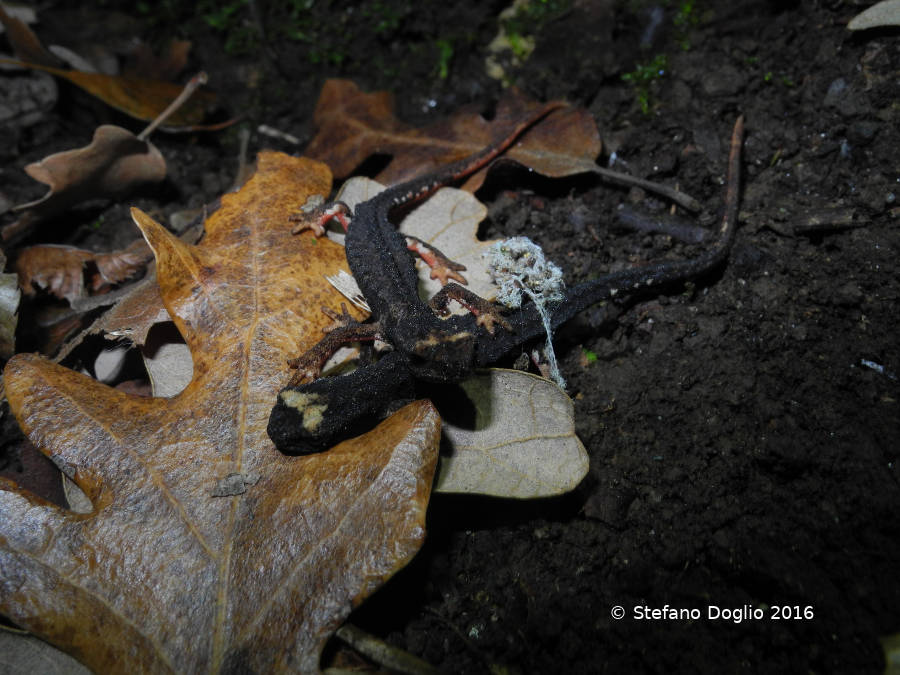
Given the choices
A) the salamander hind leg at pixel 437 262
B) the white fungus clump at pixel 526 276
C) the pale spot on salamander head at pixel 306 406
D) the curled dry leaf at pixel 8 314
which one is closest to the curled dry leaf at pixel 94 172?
the curled dry leaf at pixel 8 314

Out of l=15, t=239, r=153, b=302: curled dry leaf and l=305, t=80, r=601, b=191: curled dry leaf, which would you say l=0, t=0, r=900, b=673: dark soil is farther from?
l=15, t=239, r=153, b=302: curled dry leaf

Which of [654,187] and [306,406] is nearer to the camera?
[306,406]

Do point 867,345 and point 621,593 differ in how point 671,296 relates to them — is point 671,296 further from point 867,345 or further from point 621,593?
point 621,593

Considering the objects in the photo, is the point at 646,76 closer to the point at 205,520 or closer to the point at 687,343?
the point at 687,343

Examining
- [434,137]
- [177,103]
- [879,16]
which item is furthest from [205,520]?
[879,16]

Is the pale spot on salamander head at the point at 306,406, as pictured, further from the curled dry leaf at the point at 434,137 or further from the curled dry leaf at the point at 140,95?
the curled dry leaf at the point at 140,95

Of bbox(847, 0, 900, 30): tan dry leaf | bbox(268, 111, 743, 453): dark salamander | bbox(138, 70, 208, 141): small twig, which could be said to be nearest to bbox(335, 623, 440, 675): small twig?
bbox(268, 111, 743, 453): dark salamander
